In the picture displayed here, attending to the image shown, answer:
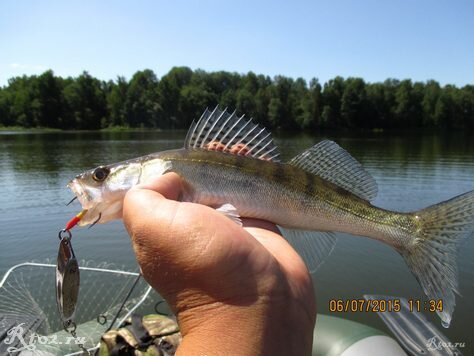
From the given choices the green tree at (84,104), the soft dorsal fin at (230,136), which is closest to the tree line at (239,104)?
the green tree at (84,104)

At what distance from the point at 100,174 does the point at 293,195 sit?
1952 millimetres

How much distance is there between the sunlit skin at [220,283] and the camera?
2033 millimetres

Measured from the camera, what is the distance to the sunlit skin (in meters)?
2.03

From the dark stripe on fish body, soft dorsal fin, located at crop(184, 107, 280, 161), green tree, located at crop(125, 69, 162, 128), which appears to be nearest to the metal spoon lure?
soft dorsal fin, located at crop(184, 107, 280, 161)

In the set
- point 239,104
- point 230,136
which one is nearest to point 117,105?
point 239,104

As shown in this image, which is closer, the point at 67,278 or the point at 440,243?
the point at 67,278

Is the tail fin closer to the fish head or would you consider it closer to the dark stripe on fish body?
the dark stripe on fish body

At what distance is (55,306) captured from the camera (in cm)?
1019

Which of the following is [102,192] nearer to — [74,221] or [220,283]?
[74,221]

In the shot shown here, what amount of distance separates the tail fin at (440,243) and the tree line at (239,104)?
111 metres

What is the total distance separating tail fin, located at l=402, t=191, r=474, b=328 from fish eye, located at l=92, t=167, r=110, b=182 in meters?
3.13
